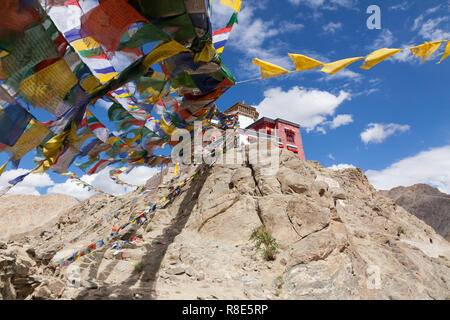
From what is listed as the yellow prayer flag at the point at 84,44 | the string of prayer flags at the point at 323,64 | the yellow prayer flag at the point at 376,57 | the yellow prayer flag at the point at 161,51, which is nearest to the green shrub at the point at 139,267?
the yellow prayer flag at the point at 161,51

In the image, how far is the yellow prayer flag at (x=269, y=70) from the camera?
5.43 m

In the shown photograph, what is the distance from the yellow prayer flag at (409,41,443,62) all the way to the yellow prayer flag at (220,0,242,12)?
14.6 feet

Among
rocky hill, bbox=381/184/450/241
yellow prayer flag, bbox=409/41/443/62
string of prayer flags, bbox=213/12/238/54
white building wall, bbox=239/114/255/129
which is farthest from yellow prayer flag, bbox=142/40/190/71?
rocky hill, bbox=381/184/450/241

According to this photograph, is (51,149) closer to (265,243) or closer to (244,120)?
(265,243)

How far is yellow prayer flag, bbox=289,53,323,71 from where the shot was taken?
5320 mm

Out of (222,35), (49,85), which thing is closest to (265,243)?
(222,35)

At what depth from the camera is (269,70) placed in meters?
5.46

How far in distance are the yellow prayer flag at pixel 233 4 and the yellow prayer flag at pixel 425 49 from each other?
4451mm

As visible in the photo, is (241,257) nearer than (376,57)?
No

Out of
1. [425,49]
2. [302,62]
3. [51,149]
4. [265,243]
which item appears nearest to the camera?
[51,149]

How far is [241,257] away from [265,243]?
102 cm

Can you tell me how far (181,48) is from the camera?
14.6 ft

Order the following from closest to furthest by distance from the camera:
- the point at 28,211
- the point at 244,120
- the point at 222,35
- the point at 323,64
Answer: the point at 323,64 < the point at 222,35 < the point at 244,120 < the point at 28,211
